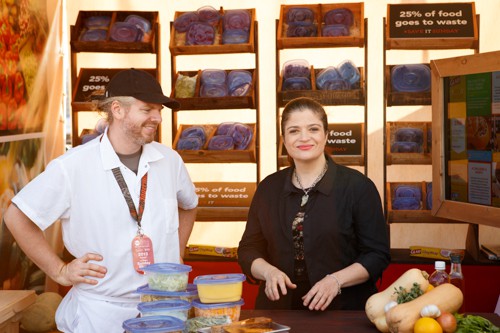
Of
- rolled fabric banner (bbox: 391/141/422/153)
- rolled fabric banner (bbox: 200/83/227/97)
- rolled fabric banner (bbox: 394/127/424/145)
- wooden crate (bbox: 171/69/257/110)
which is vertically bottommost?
rolled fabric banner (bbox: 391/141/422/153)

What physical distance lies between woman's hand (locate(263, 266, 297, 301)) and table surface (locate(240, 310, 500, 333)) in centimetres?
9

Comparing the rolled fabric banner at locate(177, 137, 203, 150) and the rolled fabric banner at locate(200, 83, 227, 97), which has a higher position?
the rolled fabric banner at locate(200, 83, 227, 97)

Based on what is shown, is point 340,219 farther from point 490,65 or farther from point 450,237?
point 450,237

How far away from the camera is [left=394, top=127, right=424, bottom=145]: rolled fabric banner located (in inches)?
197

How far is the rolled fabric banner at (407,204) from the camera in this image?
500cm

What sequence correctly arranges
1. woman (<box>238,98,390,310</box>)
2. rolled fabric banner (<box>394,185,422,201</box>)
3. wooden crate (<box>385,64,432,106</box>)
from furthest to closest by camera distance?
1. rolled fabric banner (<box>394,185,422,201</box>)
2. wooden crate (<box>385,64,432,106</box>)
3. woman (<box>238,98,390,310</box>)

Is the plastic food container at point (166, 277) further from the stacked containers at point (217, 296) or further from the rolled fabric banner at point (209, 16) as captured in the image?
the rolled fabric banner at point (209, 16)

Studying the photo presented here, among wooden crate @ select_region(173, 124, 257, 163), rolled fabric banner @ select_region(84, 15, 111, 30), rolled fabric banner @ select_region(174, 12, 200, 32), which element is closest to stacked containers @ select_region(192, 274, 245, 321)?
wooden crate @ select_region(173, 124, 257, 163)

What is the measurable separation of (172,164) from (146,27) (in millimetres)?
2423

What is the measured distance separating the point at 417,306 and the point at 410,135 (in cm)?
287

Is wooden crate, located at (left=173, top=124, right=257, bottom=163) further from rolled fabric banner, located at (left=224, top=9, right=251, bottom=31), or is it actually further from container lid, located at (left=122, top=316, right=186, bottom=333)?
container lid, located at (left=122, top=316, right=186, bottom=333)

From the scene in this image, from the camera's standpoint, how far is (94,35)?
17.3ft

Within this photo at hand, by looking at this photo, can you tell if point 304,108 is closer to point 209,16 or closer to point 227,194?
point 227,194

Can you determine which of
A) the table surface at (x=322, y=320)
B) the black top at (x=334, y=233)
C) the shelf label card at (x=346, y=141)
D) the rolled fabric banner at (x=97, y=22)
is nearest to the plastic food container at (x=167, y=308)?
the table surface at (x=322, y=320)
